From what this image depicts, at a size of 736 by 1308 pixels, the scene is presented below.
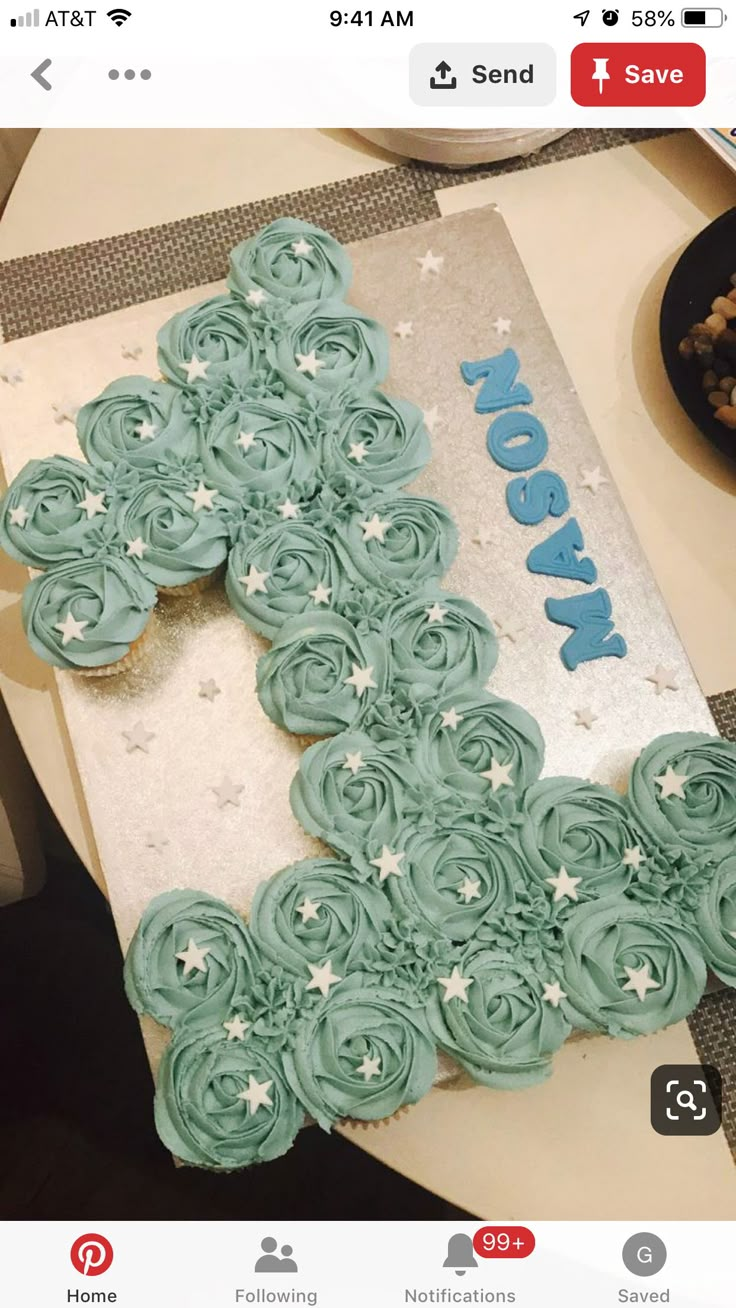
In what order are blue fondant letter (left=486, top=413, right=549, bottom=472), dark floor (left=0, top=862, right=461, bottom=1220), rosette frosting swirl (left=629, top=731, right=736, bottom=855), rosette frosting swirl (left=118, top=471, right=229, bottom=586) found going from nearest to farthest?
rosette frosting swirl (left=629, top=731, right=736, bottom=855) → rosette frosting swirl (left=118, top=471, right=229, bottom=586) → blue fondant letter (left=486, top=413, right=549, bottom=472) → dark floor (left=0, top=862, right=461, bottom=1220)

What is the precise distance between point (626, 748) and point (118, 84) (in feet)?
3.71

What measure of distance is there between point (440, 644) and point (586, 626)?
190 mm

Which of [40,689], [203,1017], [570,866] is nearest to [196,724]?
[40,689]

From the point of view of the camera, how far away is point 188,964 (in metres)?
1.13

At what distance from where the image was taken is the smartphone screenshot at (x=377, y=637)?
3.65ft

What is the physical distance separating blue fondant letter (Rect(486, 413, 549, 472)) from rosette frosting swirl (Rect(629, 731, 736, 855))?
40 cm

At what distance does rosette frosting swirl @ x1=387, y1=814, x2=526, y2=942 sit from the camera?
114cm

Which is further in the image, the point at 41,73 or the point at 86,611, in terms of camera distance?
the point at 41,73

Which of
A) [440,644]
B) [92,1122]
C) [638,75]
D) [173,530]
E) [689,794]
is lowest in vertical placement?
[92,1122]

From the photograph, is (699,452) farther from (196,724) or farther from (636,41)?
(196,724)
